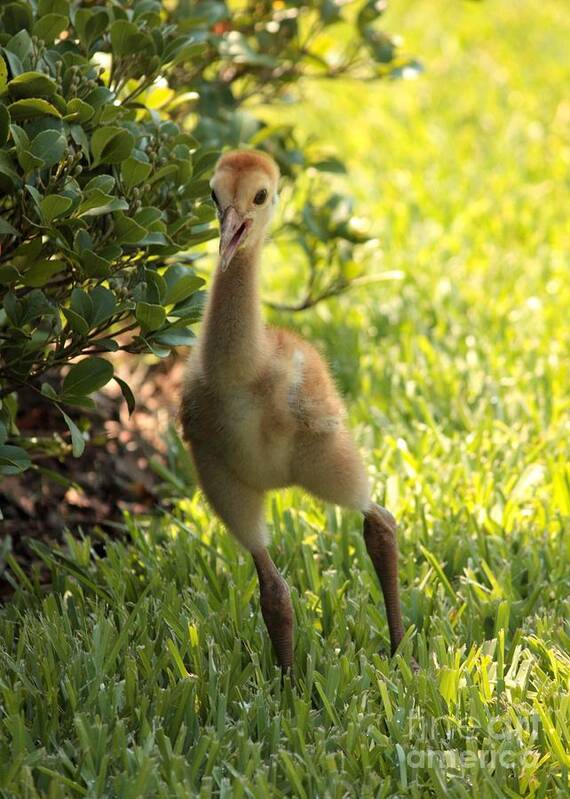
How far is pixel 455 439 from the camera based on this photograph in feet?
16.4

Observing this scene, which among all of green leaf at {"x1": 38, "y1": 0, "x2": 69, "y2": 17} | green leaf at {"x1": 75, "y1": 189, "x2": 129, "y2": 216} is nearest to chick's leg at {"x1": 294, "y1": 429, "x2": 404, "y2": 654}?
green leaf at {"x1": 75, "y1": 189, "x2": 129, "y2": 216}

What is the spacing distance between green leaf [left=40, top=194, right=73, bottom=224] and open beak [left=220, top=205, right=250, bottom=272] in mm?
414

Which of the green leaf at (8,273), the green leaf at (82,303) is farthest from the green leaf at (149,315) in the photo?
the green leaf at (8,273)

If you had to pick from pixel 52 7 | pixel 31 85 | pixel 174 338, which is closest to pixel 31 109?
pixel 31 85

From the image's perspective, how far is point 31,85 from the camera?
3.24m

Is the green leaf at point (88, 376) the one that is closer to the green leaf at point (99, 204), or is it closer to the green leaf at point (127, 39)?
the green leaf at point (99, 204)

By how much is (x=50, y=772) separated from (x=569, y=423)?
2.95 m

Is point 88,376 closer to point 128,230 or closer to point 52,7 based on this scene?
point 128,230

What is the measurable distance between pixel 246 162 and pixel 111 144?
48cm

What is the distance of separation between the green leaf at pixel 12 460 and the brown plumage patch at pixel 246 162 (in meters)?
0.95

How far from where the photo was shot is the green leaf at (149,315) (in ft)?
10.8

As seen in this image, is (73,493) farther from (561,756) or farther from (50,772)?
(561,756)

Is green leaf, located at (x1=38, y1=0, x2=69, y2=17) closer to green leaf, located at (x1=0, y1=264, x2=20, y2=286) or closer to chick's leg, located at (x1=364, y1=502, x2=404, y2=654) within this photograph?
green leaf, located at (x1=0, y1=264, x2=20, y2=286)

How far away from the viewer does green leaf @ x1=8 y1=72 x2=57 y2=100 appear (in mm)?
3194
